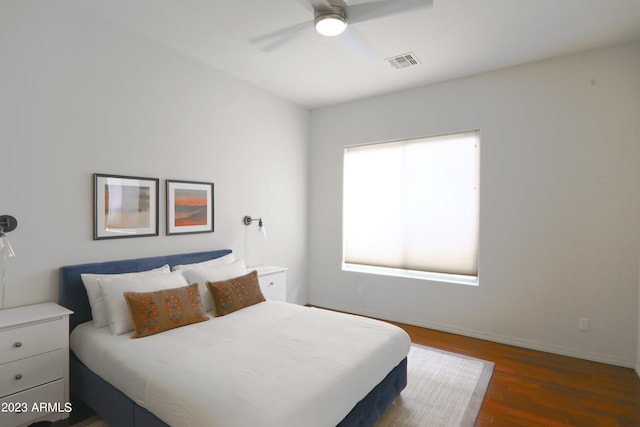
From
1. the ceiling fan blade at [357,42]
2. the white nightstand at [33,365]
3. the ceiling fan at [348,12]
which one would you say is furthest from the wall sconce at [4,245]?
the ceiling fan blade at [357,42]

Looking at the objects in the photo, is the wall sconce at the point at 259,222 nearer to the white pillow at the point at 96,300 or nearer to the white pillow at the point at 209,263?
the white pillow at the point at 209,263

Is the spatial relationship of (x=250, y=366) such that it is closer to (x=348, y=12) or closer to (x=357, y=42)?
(x=348, y=12)

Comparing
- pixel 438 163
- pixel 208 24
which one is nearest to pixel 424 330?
pixel 438 163

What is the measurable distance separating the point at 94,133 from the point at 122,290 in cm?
128

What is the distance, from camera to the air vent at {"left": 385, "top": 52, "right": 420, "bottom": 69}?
10.8 feet

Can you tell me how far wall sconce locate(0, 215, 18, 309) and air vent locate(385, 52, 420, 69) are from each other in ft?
10.9

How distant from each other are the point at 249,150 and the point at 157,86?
1225 millimetres

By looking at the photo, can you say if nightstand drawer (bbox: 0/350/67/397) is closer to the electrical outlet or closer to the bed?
the bed

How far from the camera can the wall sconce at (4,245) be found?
2.27m

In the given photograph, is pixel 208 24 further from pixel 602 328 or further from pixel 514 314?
pixel 602 328

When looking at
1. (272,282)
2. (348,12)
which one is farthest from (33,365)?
(348,12)

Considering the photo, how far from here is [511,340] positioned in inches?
140

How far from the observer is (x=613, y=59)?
3.09 m

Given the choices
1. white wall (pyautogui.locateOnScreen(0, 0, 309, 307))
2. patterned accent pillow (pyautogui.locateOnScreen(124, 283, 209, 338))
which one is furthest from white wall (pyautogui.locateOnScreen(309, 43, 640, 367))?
patterned accent pillow (pyautogui.locateOnScreen(124, 283, 209, 338))
